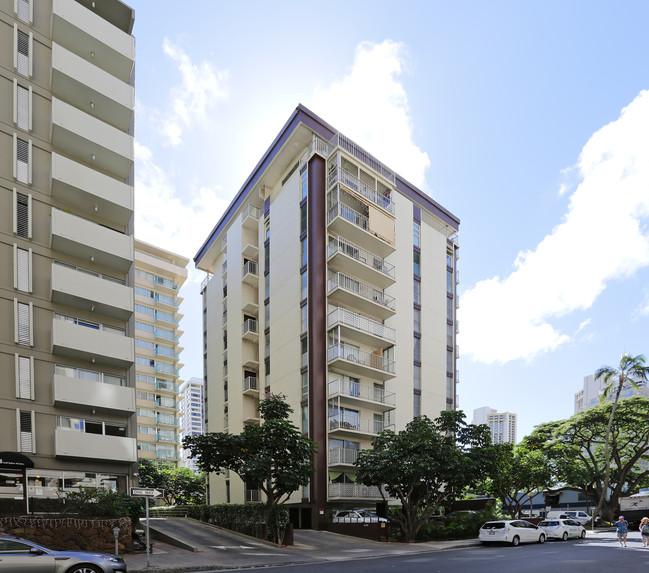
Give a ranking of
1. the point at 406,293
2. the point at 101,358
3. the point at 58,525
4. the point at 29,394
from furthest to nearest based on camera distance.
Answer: the point at 406,293 < the point at 101,358 < the point at 29,394 < the point at 58,525

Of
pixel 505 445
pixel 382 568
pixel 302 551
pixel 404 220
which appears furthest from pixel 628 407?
pixel 382 568

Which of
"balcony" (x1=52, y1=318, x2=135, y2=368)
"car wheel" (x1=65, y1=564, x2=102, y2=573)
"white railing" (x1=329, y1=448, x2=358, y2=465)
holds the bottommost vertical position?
"white railing" (x1=329, y1=448, x2=358, y2=465)

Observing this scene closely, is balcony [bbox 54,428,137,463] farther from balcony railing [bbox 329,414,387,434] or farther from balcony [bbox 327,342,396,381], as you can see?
balcony [bbox 327,342,396,381]

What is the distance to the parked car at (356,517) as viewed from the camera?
33.3 meters

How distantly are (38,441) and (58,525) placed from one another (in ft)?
21.6

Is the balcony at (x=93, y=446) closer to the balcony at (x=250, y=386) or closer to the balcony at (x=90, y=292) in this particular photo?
the balcony at (x=90, y=292)

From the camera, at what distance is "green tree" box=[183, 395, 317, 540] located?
26578 millimetres

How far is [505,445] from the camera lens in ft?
140

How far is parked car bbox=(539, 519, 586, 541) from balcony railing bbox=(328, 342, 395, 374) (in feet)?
47.8

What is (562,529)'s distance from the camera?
3284 centimetres

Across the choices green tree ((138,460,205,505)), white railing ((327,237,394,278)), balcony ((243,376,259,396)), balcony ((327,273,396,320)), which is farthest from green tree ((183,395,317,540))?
green tree ((138,460,205,505))

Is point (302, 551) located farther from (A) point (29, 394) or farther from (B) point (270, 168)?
(B) point (270, 168)

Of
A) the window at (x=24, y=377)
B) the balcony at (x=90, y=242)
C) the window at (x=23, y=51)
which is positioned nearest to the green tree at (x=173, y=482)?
the balcony at (x=90, y=242)

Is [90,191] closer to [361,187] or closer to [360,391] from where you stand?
[361,187]
